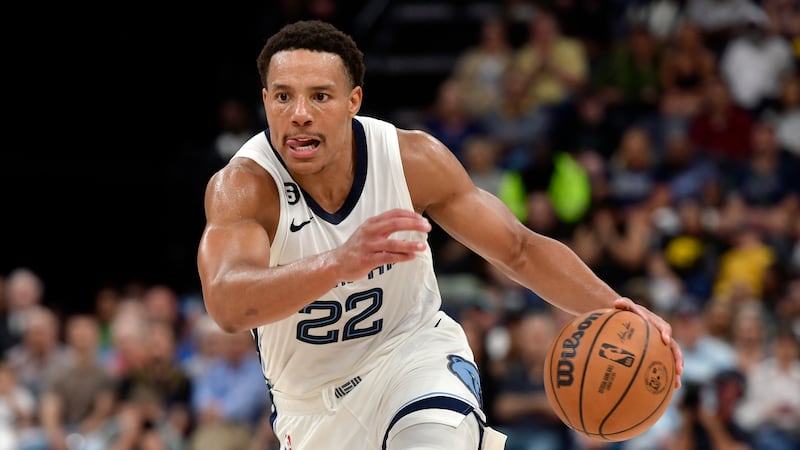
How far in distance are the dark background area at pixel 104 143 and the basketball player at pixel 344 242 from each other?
8.80m

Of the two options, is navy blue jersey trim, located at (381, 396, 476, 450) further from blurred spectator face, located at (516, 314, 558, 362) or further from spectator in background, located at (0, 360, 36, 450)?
spectator in background, located at (0, 360, 36, 450)

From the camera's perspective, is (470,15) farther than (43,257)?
Yes

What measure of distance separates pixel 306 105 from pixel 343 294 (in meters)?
0.84

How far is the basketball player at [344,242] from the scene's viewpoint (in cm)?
490

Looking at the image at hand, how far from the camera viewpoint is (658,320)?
5223 millimetres

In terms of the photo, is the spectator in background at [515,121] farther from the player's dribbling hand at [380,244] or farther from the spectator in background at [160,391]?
the player's dribbling hand at [380,244]

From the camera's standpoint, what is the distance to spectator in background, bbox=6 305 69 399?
12164 millimetres

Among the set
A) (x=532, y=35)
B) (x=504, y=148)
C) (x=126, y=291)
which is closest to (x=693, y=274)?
(x=504, y=148)

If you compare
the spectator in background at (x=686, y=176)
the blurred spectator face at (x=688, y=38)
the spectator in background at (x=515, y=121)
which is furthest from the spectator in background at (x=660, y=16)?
the spectator in background at (x=686, y=176)

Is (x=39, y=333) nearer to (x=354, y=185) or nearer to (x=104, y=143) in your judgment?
(x=104, y=143)

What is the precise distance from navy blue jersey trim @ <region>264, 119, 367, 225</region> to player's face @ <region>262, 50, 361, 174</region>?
0.16 m

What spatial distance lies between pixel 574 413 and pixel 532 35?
10097 mm

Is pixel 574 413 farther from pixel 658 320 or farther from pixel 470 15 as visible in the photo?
pixel 470 15

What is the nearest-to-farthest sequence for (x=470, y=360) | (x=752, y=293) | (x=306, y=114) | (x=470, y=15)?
(x=306, y=114), (x=470, y=360), (x=752, y=293), (x=470, y=15)
